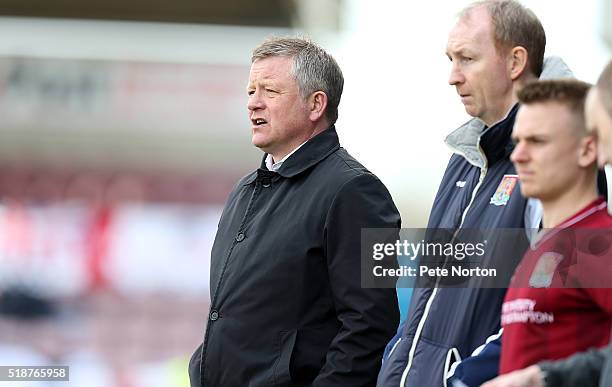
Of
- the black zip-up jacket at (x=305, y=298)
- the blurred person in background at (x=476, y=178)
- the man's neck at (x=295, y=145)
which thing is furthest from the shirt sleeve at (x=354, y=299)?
the man's neck at (x=295, y=145)

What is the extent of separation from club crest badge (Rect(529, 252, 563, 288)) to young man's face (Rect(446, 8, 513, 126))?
564mm

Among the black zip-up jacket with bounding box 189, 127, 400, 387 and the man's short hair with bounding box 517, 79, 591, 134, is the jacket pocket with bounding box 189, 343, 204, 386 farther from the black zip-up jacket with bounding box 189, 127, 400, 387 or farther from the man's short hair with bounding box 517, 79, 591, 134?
the man's short hair with bounding box 517, 79, 591, 134

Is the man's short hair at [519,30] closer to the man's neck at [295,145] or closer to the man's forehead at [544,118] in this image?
the man's forehead at [544,118]

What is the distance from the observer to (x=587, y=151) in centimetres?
218

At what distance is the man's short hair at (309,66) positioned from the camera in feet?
10.4

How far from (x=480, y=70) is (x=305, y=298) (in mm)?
730

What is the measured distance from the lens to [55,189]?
1072cm

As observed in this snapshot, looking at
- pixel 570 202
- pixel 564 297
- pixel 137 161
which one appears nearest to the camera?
pixel 564 297

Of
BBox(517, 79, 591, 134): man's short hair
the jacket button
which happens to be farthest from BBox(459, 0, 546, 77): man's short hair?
the jacket button

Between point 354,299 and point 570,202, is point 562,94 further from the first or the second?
point 354,299

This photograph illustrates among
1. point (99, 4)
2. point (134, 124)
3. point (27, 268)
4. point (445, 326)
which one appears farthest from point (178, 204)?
point (445, 326)

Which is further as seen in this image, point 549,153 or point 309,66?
point 309,66

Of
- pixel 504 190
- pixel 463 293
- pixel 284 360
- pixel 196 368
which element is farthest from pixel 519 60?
pixel 196 368

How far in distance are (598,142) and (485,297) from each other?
0.51 meters
